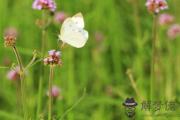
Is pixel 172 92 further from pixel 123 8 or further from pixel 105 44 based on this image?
pixel 123 8

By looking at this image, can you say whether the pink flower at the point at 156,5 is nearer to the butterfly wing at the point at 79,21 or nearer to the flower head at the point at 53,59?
the butterfly wing at the point at 79,21

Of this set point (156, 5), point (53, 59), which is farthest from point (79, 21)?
point (156, 5)

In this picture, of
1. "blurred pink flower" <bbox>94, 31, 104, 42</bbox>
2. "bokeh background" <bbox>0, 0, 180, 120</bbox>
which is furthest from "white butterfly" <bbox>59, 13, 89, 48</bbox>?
"blurred pink flower" <bbox>94, 31, 104, 42</bbox>

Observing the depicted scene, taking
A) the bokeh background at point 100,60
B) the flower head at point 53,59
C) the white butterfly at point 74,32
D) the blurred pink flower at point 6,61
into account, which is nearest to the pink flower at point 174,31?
the bokeh background at point 100,60

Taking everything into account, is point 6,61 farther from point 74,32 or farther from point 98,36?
point 74,32

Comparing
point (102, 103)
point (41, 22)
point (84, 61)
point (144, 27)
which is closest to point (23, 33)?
point (84, 61)

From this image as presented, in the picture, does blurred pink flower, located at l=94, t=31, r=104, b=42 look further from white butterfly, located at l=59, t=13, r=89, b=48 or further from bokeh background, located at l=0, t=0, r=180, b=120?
white butterfly, located at l=59, t=13, r=89, b=48

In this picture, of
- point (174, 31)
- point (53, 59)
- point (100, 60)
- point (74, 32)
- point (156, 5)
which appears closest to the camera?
point (53, 59)
